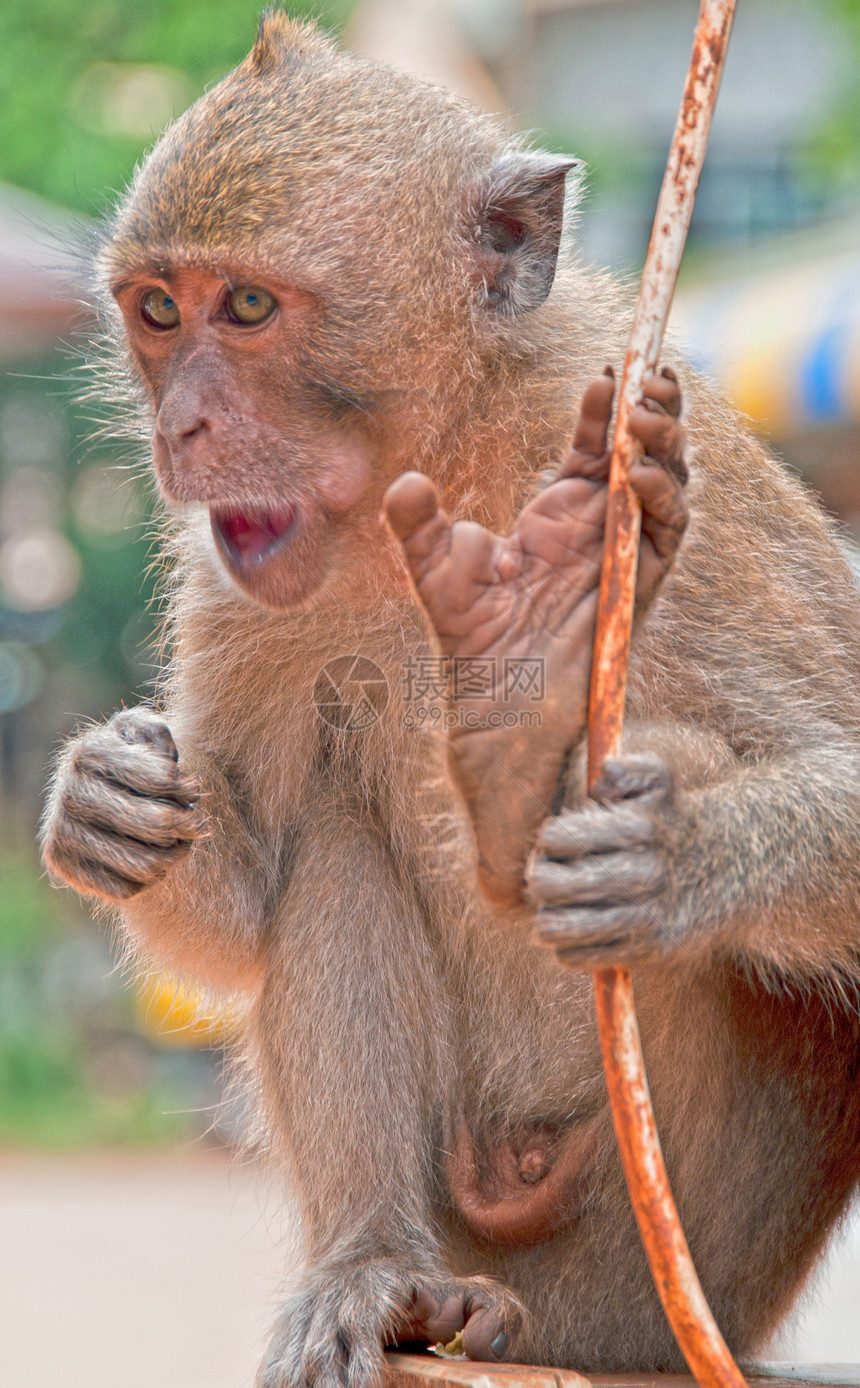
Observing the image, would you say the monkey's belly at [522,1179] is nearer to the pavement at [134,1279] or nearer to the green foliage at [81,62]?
the pavement at [134,1279]

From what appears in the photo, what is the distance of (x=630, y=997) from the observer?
226cm

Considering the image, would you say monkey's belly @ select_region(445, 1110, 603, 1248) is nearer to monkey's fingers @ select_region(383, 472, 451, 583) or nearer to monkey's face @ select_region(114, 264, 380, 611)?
monkey's face @ select_region(114, 264, 380, 611)

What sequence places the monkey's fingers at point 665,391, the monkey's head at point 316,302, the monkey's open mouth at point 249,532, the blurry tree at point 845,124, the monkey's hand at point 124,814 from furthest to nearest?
the blurry tree at point 845,124, the monkey's open mouth at point 249,532, the monkey's head at point 316,302, the monkey's hand at point 124,814, the monkey's fingers at point 665,391

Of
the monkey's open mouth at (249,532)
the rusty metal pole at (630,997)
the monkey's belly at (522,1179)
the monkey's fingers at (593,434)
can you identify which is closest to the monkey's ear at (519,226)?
the monkey's open mouth at (249,532)

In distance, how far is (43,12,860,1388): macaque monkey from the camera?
3170 millimetres

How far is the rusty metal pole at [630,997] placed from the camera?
6.89 ft

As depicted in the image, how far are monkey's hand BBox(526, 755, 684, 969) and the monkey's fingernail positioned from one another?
0.90 meters

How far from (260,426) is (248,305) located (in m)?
0.25

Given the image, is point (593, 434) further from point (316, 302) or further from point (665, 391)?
point (316, 302)

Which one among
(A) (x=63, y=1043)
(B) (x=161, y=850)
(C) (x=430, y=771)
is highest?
(C) (x=430, y=771)

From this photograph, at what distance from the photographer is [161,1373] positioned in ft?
27.2

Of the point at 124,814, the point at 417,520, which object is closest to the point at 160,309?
the point at 124,814

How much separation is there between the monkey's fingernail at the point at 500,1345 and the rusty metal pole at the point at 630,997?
88 cm

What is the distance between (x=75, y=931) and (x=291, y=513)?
399 inches
